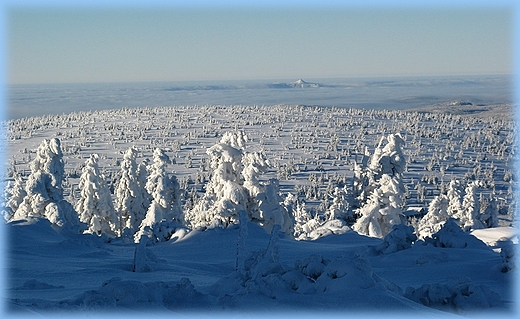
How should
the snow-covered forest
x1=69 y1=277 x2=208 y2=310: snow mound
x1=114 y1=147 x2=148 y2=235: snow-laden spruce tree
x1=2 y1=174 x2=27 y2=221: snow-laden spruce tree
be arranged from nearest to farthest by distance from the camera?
1. x1=69 y1=277 x2=208 y2=310: snow mound
2. the snow-covered forest
3. x1=2 y1=174 x2=27 y2=221: snow-laden spruce tree
4. x1=114 y1=147 x2=148 y2=235: snow-laden spruce tree

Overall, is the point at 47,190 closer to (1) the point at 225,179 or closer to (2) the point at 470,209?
(1) the point at 225,179

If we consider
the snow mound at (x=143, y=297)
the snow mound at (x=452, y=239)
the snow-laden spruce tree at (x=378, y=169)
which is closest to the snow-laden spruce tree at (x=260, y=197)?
the snow-laden spruce tree at (x=378, y=169)

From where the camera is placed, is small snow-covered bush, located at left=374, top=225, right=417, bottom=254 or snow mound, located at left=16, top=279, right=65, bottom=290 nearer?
snow mound, located at left=16, top=279, right=65, bottom=290

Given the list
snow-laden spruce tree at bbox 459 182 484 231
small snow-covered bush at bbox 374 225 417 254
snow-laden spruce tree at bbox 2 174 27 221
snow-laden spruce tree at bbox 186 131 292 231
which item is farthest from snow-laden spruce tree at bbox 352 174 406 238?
snow-laden spruce tree at bbox 2 174 27 221

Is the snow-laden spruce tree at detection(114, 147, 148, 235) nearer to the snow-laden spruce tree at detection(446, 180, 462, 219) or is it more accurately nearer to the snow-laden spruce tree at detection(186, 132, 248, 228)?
the snow-laden spruce tree at detection(186, 132, 248, 228)

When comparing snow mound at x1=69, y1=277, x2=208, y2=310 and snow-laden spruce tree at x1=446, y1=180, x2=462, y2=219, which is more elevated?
snow mound at x1=69, y1=277, x2=208, y2=310

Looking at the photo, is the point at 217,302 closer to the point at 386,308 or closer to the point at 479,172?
the point at 386,308
